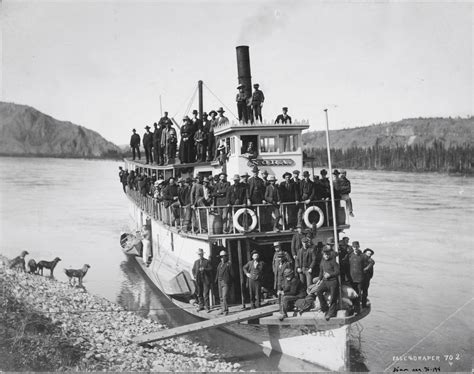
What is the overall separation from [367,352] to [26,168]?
71580mm

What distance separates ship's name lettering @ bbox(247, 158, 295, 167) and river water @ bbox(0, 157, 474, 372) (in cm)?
599

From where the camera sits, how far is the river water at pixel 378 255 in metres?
14.4

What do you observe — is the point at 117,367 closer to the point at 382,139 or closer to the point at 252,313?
the point at 252,313

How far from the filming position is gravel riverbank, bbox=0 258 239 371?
10.7m

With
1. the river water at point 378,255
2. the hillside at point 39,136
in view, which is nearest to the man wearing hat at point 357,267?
the river water at point 378,255

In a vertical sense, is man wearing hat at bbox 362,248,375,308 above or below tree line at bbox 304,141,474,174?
below

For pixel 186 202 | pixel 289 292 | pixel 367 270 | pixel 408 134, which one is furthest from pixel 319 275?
pixel 408 134

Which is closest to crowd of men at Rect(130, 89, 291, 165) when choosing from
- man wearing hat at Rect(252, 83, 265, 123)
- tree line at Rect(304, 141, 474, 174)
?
man wearing hat at Rect(252, 83, 265, 123)

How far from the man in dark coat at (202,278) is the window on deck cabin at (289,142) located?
5.35 metres

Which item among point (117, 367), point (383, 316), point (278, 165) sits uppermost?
point (278, 165)

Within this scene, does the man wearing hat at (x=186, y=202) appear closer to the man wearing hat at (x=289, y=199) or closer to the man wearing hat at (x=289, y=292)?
the man wearing hat at (x=289, y=199)

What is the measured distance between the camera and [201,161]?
68.2ft

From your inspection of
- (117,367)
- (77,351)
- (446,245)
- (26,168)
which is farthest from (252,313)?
(26,168)

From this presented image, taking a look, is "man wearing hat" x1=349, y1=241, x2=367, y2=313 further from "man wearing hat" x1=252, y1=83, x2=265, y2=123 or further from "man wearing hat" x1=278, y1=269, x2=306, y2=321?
"man wearing hat" x1=252, y1=83, x2=265, y2=123
